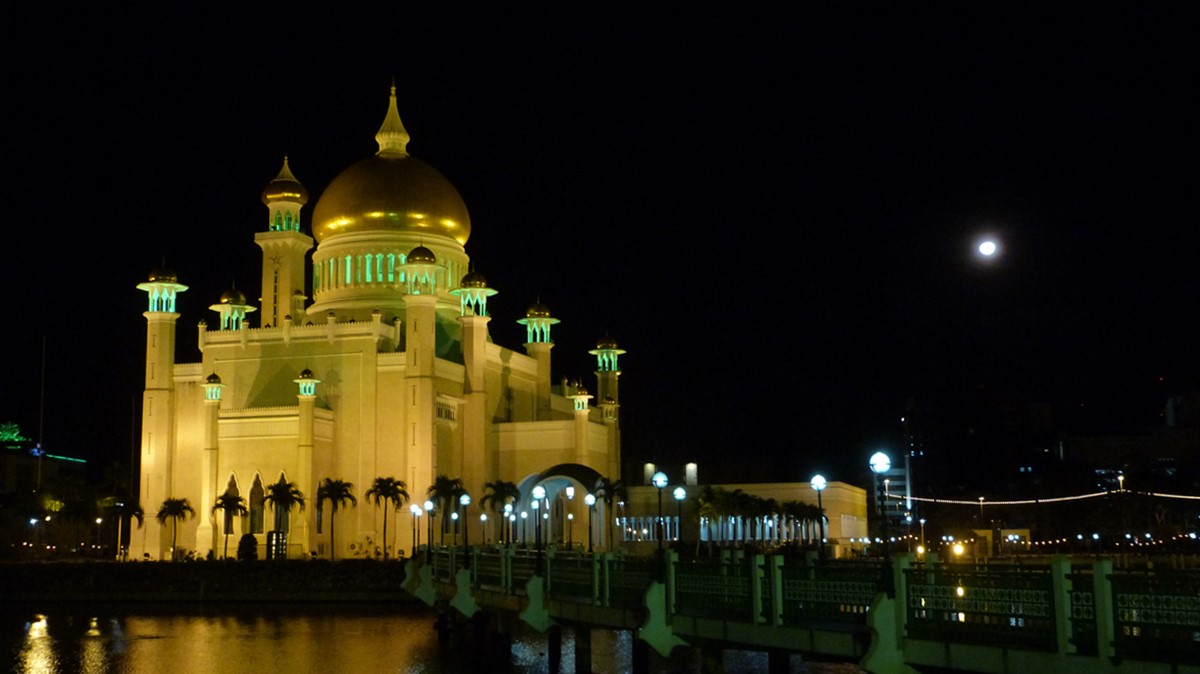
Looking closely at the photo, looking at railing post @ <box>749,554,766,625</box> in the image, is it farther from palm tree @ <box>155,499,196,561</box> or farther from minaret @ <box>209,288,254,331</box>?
minaret @ <box>209,288,254,331</box>

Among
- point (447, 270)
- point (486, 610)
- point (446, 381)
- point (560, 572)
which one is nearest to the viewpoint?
point (560, 572)

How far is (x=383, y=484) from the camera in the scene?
53938mm

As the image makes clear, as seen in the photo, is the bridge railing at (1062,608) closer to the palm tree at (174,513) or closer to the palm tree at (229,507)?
the palm tree at (229,507)

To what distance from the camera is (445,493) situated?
5400cm

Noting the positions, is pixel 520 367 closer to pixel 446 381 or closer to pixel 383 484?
pixel 446 381

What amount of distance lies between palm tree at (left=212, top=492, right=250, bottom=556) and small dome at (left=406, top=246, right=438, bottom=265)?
11.7 m

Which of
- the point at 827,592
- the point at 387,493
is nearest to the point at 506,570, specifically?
the point at 827,592

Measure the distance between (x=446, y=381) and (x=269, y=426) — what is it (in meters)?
7.14

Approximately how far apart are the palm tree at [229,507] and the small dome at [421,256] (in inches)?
460

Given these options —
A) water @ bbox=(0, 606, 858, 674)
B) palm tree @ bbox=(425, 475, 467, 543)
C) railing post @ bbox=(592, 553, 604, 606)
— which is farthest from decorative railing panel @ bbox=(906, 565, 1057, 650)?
palm tree @ bbox=(425, 475, 467, 543)

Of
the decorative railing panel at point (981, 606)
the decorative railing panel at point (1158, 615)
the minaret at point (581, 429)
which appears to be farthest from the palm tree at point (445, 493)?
the decorative railing panel at point (1158, 615)

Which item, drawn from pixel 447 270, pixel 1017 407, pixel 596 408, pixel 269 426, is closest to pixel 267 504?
pixel 269 426

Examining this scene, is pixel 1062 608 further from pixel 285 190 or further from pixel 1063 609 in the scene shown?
pixel 285 190

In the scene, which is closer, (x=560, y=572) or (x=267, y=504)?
(x=560, y=572)
